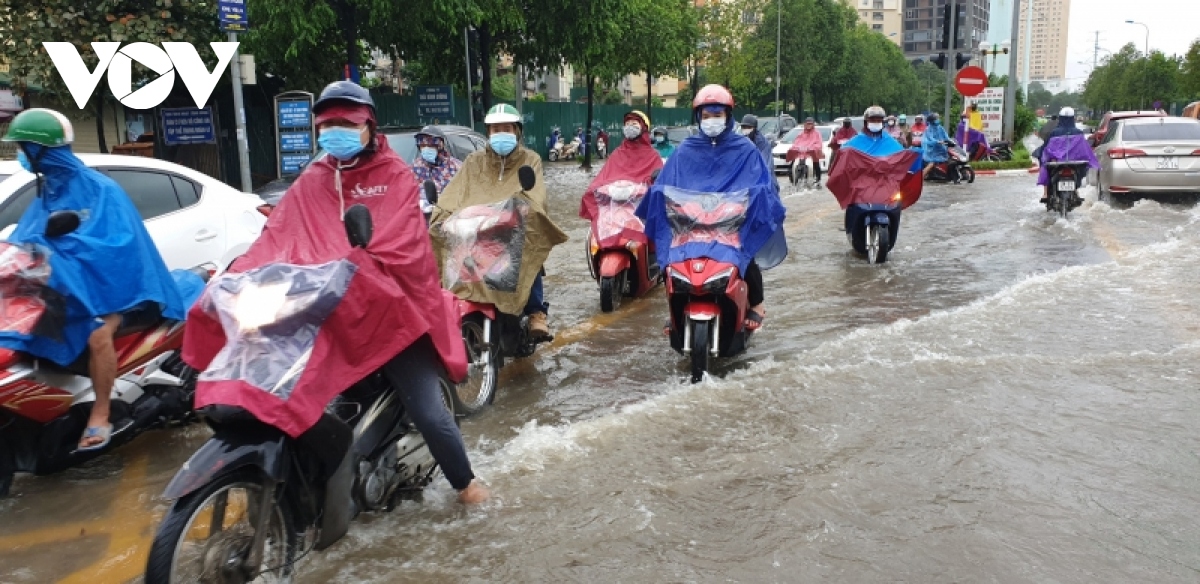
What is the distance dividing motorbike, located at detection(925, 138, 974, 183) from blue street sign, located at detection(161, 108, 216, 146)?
1467 centimetres

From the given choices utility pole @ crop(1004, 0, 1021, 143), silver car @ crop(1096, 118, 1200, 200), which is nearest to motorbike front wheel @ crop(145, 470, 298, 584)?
silver car @ crop(1096, 118, 1200, 200)

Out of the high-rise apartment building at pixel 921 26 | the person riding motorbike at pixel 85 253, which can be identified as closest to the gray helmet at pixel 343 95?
the person riding motorbike at pixel 85 253

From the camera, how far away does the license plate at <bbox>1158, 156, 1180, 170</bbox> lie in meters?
14.4

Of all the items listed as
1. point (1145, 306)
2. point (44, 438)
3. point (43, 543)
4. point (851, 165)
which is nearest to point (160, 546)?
point (43, 543)

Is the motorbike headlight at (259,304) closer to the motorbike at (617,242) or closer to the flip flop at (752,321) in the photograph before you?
the flip flop at (752,321)

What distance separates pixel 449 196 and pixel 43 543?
295 cm

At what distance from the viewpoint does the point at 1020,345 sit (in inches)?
264

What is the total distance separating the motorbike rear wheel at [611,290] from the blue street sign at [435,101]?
17410 mm

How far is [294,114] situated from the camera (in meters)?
14.8

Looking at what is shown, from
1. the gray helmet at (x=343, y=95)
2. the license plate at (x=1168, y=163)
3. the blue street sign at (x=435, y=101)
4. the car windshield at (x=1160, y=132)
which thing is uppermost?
the blue street sign at (x=435, y=101)

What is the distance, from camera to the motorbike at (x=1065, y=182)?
13195mm

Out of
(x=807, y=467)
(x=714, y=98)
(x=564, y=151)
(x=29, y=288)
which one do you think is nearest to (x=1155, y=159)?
(x=714, y=98)

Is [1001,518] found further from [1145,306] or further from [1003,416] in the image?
[1145,306]

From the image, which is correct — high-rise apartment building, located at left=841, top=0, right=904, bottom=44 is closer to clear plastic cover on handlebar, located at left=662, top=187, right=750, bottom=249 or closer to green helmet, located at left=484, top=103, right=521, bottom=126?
clear plastic cover on handlebar, located at left=662, top=187, right=750, bottom=249
